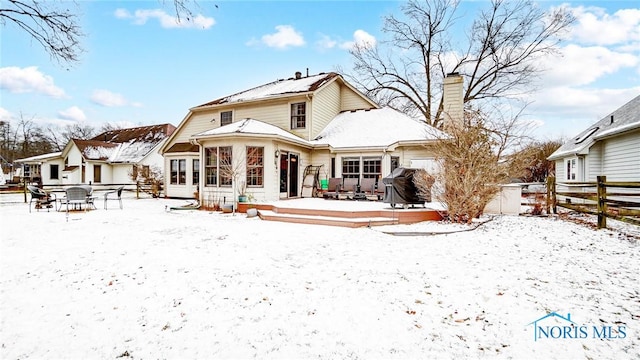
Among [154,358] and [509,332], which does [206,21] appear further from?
[509,332]

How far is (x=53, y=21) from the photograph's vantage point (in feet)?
16.0

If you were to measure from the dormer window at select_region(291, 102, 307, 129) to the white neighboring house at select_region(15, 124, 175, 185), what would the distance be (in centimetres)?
1451

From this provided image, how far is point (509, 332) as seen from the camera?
9.26 ft

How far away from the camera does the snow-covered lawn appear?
2666mm

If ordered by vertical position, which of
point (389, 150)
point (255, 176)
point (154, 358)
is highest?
point (389, 150)

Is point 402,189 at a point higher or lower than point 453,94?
lower

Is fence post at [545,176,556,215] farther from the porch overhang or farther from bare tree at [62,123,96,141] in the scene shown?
bare tree at [62,123,96,141]

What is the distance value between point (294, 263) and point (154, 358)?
251 cm

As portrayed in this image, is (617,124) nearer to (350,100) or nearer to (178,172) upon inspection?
(350,100)

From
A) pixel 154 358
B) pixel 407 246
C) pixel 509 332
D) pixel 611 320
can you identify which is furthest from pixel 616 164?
pixel 154 358

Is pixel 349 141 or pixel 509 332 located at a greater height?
pixel 349 141

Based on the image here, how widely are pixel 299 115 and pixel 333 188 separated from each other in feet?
13.4

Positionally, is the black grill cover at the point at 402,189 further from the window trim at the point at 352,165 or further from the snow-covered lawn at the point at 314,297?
the window trim at the point at 352,165

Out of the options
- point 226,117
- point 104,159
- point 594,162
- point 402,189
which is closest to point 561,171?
point 594,162
